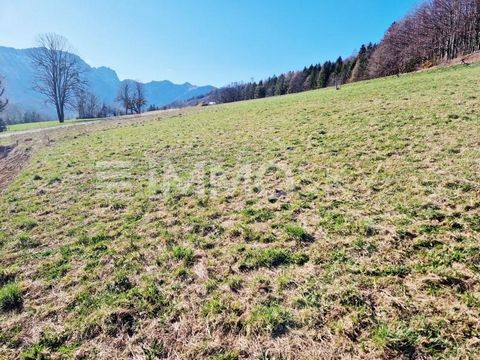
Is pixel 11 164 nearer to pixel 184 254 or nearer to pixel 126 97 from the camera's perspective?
pixel 184 254

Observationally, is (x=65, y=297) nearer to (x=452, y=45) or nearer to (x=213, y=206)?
(x=213, y=206)

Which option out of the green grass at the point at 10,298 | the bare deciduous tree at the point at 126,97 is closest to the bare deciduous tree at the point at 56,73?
the bare deciduous tree at the point at 126,97

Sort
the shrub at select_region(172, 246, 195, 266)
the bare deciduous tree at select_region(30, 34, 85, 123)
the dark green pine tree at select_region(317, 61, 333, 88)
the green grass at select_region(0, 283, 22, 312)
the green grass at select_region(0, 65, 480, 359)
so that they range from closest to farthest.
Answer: the green grass at select_region(0, 65, 480, 359)
the green grass at select_region(0, 283, 22, 312)
the shrub at select_region(172, 246, 195, 266)
the bare deciduous tree at select_region(30, 34, 85, 123)
the dark green pine tree at select_region(317, 61, 333, 88)

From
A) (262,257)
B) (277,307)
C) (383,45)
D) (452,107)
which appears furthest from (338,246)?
(383,45)

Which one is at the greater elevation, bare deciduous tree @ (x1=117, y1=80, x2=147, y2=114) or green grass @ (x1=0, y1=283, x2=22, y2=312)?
bare deciduous tree @ (x1=117, y1=80, x2=147, y2=114)

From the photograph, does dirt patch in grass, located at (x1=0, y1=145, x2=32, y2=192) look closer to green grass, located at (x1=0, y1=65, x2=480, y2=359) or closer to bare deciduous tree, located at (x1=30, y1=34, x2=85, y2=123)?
green grass, located at (x1=0, y1=65, x2=480, y2=359)

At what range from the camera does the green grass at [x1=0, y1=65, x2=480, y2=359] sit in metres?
3.08

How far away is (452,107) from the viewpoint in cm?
993

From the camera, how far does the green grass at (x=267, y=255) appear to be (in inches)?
121

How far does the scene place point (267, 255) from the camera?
14.5 ft

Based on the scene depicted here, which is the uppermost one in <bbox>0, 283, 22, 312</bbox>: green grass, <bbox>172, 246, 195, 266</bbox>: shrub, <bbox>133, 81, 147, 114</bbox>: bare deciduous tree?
<bbox>133, 81, 147, 114</bbox>: bare deciduous tree

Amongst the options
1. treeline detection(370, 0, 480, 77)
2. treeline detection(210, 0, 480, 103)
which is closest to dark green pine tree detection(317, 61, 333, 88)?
treeline detection(210, 0, 480, 103)

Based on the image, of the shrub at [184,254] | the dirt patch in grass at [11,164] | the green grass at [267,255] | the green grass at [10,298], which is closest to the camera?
the green grass at [267,255]

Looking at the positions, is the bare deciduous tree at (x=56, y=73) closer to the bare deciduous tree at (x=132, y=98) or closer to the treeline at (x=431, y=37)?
the bare deciduous tree at (x=132, y=98)
